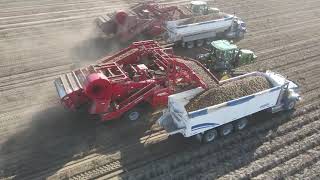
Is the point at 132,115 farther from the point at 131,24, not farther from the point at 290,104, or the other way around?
the point at 131,24

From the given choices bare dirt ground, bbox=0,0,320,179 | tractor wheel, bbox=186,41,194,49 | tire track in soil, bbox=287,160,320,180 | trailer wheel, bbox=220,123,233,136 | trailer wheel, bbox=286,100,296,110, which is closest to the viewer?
tire track in soil, bbox=287,160,320,180

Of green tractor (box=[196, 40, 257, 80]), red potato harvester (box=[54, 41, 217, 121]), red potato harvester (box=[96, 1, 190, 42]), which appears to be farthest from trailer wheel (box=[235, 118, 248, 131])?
red potato harvester (box=[96, 1, 190, 42])

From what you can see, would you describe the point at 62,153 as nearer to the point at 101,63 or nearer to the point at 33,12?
the point at 101,63

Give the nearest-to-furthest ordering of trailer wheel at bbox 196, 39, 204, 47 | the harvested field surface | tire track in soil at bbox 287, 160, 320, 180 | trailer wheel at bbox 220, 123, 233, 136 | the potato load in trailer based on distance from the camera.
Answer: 1. tire track in soil at bbox 287, 160, 320, 180
2. the harvested field surface
3. trailer wheel at bbox 220, 123, 233, 136
4. the potato load in trailer
5. trailer wheel at bbox 196, 39, 204, 47

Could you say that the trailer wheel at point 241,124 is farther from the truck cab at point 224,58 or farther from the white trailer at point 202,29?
the white trailer at point 202,29

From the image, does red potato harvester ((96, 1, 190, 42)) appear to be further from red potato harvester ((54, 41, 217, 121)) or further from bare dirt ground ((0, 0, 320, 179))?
red potato harvester ((54, 41, 217, 121))

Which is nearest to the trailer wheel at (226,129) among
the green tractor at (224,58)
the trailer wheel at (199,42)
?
→ the green tractor at (224,58)

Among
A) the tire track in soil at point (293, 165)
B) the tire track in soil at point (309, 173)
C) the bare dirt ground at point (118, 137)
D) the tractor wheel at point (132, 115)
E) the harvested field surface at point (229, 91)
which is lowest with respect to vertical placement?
the tire track in soil at point (309, 173)
